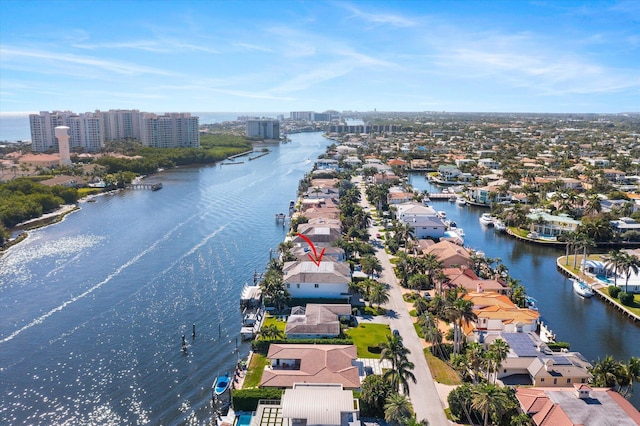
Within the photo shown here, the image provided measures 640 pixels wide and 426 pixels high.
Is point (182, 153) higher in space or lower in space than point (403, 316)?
higher

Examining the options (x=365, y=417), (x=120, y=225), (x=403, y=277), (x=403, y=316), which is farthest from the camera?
(x=120, y=225)

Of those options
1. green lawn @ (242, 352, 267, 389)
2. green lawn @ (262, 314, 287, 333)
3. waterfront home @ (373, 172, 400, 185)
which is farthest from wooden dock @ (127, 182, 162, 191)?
green lawn @ (242, 352, 267, 389)

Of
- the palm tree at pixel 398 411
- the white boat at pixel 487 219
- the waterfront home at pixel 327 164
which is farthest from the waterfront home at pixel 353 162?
the palm tree at pixel 398 411

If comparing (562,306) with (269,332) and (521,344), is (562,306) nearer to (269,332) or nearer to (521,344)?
(521,344)

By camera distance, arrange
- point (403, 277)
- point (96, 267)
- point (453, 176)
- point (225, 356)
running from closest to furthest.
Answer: point (225, 356), point (403, 277), point (96, 267), point (453, 176)

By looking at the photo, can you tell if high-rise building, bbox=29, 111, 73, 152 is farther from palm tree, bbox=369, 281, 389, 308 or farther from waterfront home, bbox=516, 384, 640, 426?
waterfront home, bbox=516, 384, 640, 426

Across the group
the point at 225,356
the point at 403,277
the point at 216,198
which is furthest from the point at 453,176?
the point at 225,356

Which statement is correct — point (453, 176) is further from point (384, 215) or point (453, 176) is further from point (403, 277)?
point (403, 277)
